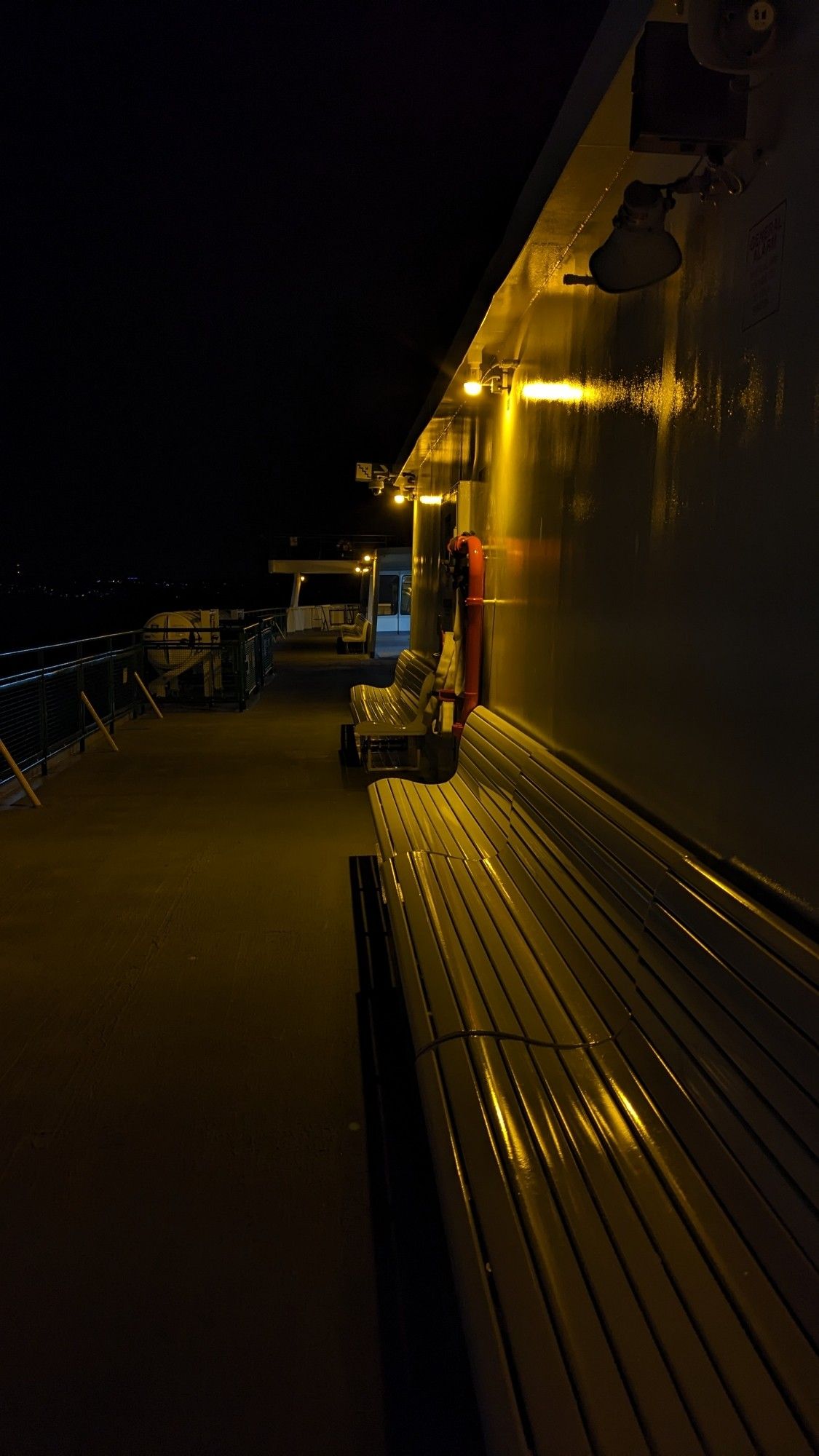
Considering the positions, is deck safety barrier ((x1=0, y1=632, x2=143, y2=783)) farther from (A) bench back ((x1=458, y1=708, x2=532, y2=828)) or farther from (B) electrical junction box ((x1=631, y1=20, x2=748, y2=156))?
(B) electrical junction box ((x1=631, y1=20, x2=748, y2=156))

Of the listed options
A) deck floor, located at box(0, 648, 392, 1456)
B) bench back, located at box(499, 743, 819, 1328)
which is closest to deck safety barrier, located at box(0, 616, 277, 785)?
deck floor, located at box(0, 648, 392, 1456)

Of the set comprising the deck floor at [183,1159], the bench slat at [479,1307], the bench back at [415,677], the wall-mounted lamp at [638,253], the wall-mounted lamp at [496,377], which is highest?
the wall-mounted lamp at [496,377]

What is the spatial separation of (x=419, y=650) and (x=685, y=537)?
923cm

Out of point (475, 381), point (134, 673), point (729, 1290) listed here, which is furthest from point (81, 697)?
point (729, 1290)

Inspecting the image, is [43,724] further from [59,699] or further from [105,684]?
[105,684]

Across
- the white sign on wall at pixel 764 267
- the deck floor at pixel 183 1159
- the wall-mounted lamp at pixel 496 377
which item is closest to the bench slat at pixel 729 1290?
the deck floor at pixel 183 1159

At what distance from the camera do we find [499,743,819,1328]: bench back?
1725 millimetres

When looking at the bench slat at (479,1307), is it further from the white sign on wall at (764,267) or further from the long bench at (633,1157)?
the white sign on wall at (764,267)

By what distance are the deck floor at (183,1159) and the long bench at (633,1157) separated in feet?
1.70

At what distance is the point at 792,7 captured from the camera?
7.13ft

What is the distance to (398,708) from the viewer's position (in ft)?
31.4

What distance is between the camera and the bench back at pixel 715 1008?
1.72 metres

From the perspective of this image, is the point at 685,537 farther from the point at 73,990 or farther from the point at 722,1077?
the point at 73,990

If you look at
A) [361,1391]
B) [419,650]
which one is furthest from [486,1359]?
[419,650]
